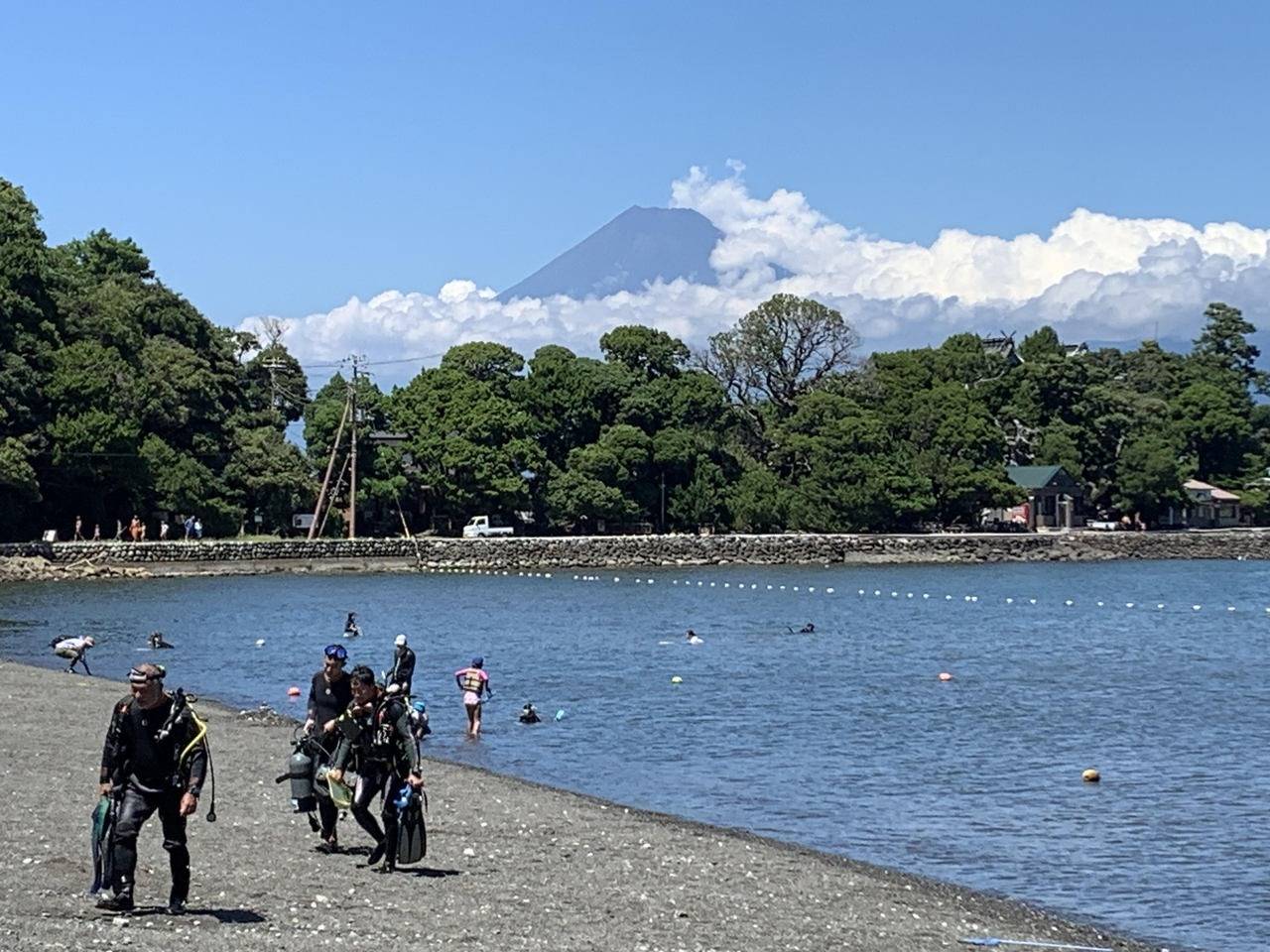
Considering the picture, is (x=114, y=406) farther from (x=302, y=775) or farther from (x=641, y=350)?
(x=302, y=775)

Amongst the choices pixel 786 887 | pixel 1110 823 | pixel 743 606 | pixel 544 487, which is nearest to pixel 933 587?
pixel 743 606

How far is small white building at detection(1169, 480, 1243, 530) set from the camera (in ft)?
448

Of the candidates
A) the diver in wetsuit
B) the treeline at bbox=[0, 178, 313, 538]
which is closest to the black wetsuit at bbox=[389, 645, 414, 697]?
the diver in wetsuit

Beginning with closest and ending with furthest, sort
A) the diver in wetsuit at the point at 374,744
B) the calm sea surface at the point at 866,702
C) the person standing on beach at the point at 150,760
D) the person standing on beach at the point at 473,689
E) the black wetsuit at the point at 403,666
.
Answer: the person standing on beach at the point at 150,760
the diver in wetsuit at the point at 374,744
the calm sea surface at the point at 866,702
the black wetsuit at the point at 403,666
the person standing on beach at the point at 473,689

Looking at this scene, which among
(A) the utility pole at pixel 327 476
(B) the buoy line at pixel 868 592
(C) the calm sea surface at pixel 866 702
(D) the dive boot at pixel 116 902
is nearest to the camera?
(D) the dive boot at pixel 116 902

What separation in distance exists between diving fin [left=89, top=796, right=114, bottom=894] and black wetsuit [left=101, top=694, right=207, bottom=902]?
121mm

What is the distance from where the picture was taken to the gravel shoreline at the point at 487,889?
1436 cm

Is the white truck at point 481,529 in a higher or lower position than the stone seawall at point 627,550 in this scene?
higher

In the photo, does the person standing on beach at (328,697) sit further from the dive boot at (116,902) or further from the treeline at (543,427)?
the treeline at (543,427)

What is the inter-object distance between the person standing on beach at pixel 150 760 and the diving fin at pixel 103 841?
93 millimetres

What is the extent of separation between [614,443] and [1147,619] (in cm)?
4492

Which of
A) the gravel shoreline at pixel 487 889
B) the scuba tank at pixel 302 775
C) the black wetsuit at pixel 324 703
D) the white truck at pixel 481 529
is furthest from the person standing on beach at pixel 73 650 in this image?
the white truck at pixel 481 529

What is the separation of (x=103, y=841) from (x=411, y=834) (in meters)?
3.30

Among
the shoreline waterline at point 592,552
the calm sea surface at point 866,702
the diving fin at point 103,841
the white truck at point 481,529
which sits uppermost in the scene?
the white truck at point 481,529
